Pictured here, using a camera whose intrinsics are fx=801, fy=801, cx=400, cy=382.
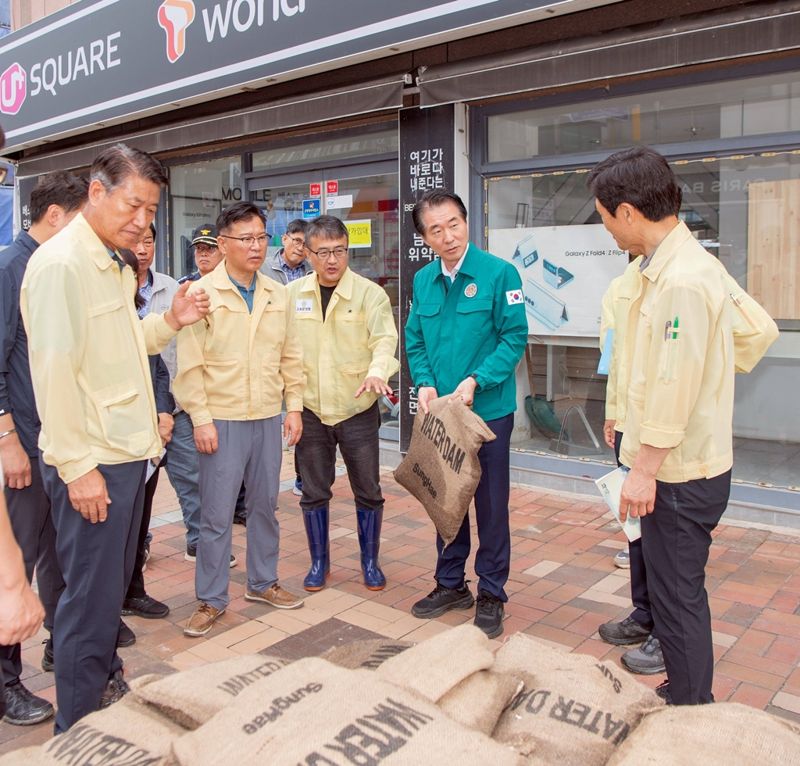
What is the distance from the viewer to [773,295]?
17.5 feet

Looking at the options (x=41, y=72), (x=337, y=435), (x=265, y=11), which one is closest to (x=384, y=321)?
(x=337, y=435)

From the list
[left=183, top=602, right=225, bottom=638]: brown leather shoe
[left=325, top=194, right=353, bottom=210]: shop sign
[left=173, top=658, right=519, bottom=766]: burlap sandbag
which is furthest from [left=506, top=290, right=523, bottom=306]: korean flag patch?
[left=325, top=194, right=353, bottom=210]: shop sign

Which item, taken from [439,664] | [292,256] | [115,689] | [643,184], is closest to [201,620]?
[115,689]

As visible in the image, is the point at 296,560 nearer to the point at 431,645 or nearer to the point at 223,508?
the point at 223,508

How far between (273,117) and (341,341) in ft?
12.0

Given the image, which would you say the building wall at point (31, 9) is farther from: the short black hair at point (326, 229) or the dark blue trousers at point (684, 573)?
the dark blue trousers at point (684, 573)

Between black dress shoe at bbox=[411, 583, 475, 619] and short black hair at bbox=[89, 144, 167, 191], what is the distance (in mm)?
2412

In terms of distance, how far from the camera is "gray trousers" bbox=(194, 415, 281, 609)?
3.87 meters

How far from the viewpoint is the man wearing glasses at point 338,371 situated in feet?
13.9

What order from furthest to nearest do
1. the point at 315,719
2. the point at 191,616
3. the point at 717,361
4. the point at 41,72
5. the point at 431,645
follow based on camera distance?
the point at 41,72 < the point at 191,616 < the point at 717,361 < the point at 431,645 < the point at 315,719

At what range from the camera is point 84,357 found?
102 inches

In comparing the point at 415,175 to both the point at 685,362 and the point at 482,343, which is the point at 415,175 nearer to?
the point at 482,343

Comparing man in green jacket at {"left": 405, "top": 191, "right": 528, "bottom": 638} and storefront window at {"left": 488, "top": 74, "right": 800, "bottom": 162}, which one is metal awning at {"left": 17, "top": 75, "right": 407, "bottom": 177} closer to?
storefront window at {"left": 488, "top": 74, "right": 800, "bottom": 162}

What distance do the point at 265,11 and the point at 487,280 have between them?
14.3 feet
